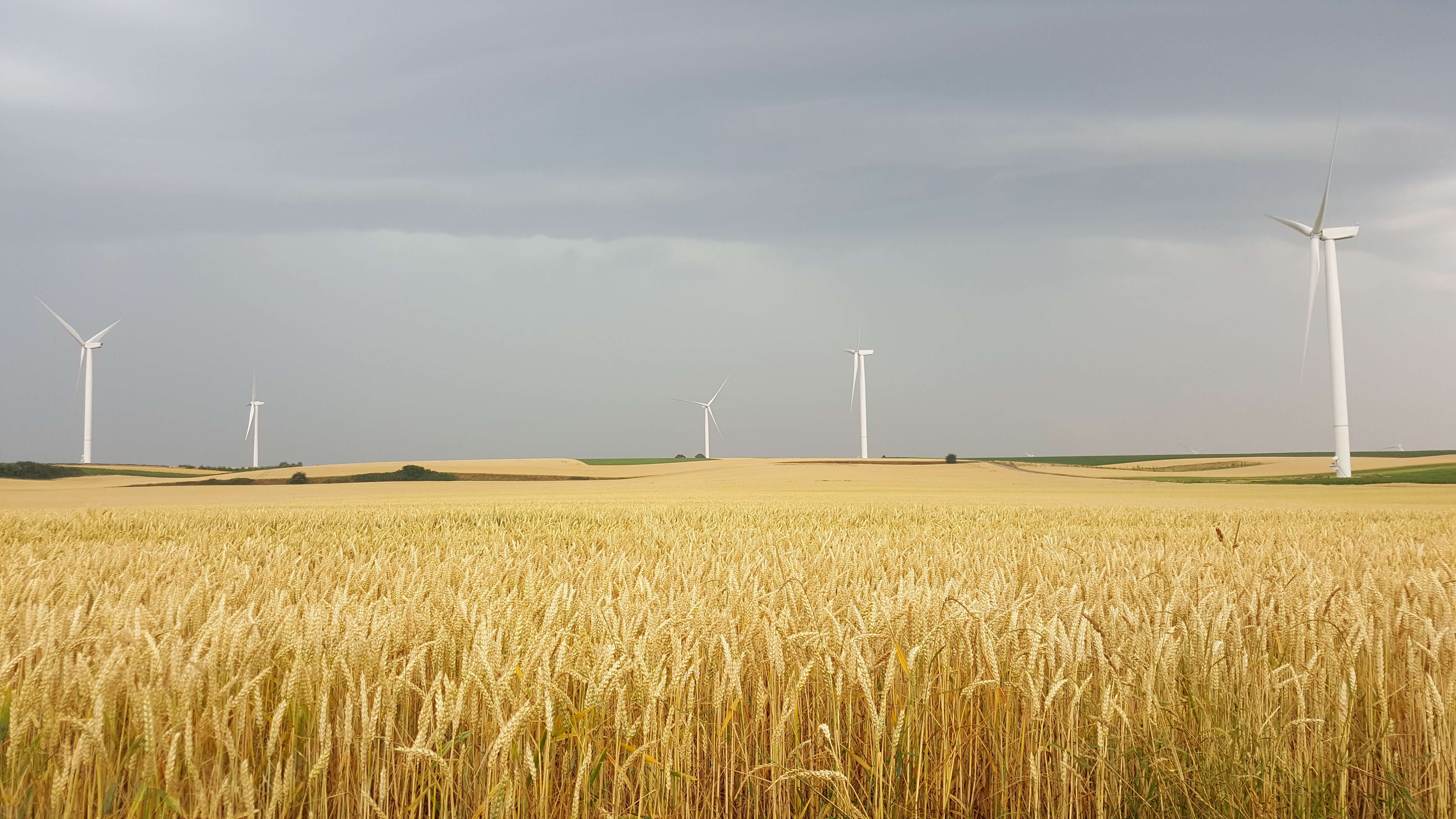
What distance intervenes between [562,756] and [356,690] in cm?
66

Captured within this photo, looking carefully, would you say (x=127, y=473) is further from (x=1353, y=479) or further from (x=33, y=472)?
(x=1353, y=479)

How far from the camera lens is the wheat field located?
6.21ft

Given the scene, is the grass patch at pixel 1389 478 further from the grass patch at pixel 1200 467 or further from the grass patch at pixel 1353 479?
the grass patch at pixel 1200 467

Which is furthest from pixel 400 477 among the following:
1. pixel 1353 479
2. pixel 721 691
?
pixel 1353 479

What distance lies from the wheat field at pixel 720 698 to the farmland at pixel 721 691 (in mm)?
17

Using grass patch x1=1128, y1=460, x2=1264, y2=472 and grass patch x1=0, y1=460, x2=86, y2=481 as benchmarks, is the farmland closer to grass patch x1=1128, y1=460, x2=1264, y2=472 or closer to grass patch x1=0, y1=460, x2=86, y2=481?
grass patch x1=0, y1=460, x2=86, y2=481

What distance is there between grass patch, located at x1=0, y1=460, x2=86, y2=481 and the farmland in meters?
61.3

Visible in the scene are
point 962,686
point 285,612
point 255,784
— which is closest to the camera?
point 255,784

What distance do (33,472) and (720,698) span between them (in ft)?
228

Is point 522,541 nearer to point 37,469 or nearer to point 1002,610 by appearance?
point 1002,610

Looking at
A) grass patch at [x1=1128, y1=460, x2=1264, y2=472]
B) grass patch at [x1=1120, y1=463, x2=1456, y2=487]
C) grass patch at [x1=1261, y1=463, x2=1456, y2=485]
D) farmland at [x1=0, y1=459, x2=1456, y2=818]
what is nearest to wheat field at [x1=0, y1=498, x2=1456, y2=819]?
farmland at [x1=0, y1=459, x2=1456, y2=818]

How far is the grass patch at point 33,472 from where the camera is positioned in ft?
168

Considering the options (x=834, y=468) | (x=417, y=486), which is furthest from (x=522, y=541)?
(x=834, y=468)

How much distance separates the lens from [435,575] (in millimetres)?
4754
